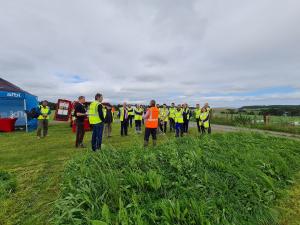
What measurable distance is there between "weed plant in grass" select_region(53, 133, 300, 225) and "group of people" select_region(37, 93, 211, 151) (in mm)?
2525

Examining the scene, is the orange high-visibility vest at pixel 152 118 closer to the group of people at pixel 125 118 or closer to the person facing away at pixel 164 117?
the group of people at pixel 125 118

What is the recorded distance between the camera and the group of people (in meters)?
8.95

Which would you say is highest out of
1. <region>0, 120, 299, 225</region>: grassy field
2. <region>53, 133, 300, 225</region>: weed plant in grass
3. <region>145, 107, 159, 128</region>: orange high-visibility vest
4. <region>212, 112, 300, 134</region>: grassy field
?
<region>145, 107, 159, 128</region>: orange high-visibility vest

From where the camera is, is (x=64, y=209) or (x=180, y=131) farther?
(x=180, y=131)

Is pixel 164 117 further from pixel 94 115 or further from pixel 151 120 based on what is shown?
pixel 94 115

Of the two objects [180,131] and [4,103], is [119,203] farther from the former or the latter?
[4,103]

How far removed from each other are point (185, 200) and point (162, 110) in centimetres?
1443

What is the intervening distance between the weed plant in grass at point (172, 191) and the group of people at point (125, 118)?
253 cm

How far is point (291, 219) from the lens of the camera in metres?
4.26

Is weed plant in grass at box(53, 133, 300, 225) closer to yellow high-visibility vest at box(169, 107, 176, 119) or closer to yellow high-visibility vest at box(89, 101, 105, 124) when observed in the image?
yellow high-visibility vest at box(89, 101, 105, 124)

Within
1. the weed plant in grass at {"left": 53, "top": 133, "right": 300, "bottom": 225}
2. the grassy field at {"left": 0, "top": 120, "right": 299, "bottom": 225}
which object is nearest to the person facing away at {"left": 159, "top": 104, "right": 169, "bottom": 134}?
the grassy field at {"left": 0, "top": 120, "right": 299, "bottom": 225}

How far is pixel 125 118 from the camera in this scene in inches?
603

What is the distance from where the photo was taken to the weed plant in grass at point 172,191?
3.65 meters

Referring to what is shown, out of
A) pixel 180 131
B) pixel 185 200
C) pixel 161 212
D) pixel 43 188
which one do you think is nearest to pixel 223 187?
pixel 185 200
